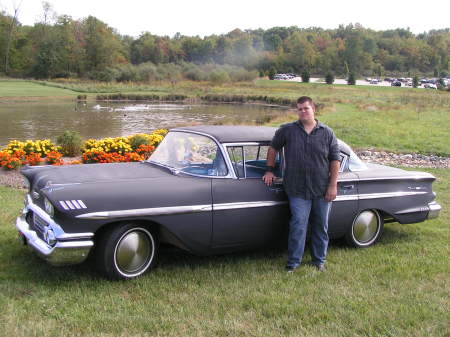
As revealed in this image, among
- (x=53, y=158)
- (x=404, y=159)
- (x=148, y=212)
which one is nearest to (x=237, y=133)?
(x=148, y=212)

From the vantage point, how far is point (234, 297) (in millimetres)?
4246

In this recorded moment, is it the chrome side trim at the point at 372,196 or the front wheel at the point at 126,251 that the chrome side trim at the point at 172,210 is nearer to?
the front wheel at the point at 126,251

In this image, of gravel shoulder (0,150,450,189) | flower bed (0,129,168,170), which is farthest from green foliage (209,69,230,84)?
flower bed (0,129,168,170)

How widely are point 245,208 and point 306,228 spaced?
0.69 meters

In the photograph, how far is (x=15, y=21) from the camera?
92312 millimetres

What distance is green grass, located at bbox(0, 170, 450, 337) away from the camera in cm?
368

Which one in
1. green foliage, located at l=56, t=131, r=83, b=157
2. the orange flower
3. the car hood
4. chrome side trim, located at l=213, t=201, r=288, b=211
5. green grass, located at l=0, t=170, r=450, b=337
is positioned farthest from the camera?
green foliage, located at l=56, t=131, r=83, b=157

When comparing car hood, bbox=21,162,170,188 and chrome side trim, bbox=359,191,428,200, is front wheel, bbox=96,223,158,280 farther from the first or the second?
chrome side trim, bbox=359,191,428,200

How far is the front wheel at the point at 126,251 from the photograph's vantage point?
4.41 metres

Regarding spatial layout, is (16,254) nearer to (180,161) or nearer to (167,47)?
(180,161)

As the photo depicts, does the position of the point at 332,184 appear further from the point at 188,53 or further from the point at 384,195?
the point at 188,53

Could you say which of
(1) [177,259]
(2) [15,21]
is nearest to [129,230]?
(1) [177,259]

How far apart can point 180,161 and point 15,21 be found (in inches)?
3930

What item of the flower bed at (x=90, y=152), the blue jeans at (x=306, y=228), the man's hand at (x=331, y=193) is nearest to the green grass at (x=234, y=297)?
the blue jeans at (x=306, y=228)
